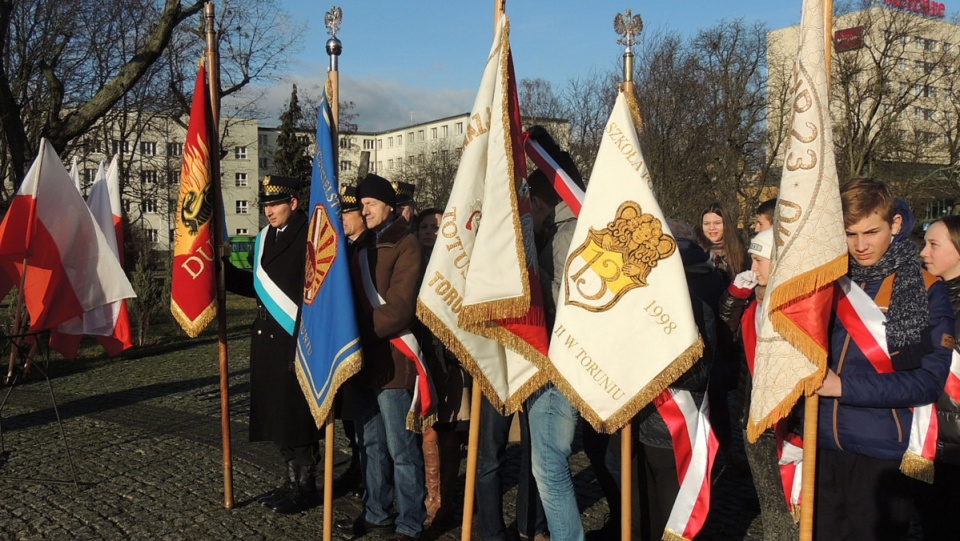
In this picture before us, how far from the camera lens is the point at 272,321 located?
18.5ft

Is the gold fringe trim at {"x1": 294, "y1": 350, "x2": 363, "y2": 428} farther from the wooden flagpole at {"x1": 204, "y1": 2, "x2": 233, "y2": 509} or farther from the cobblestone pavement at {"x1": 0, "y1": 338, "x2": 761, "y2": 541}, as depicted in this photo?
the cobblestone pavement at {"x1": 0, "y1": 338, "x2": 761, "y2": 541}

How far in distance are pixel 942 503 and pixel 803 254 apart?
209 cm

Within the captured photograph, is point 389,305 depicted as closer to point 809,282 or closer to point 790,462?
point 790,462

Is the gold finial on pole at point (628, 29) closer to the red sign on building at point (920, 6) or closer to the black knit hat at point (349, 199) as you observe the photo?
the black knit hat at point (349, 199)

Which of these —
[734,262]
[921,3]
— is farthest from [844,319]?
[921,3]

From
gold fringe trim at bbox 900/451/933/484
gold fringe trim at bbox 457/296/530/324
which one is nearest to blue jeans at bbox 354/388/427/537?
gold fringe trim at bbox 457/296/530/324

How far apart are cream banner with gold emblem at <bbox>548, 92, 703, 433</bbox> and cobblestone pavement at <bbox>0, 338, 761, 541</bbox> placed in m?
1.91

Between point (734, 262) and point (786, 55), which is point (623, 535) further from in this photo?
point (786, 55)

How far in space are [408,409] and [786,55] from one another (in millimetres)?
31935

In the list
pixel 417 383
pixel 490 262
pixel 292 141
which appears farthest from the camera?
pixel 292 141

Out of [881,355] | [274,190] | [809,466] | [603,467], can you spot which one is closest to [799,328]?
[881,355]

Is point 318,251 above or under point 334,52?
under

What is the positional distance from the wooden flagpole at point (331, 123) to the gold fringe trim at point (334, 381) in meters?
0.05

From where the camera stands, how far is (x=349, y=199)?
5395 millimetres
